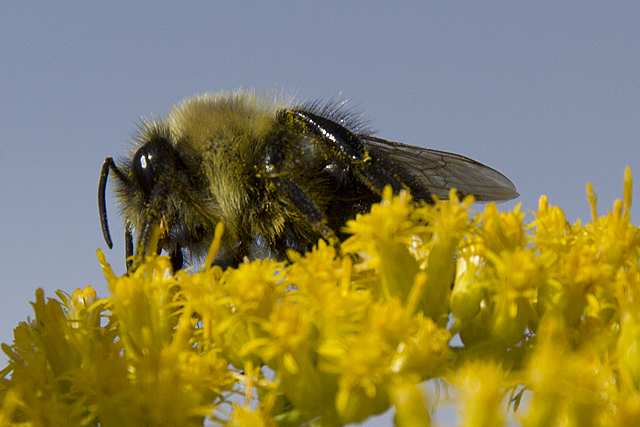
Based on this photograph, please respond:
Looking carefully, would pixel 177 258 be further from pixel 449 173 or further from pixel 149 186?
pixel 449 173

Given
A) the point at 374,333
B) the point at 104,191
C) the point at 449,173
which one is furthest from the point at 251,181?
the point at 449,173

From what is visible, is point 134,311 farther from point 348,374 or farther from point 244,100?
point 244,100

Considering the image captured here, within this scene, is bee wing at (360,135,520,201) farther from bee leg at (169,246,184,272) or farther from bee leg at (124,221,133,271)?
bee leg at (124,221,133,271)

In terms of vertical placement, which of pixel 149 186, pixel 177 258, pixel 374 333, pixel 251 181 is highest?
pixel 149 186

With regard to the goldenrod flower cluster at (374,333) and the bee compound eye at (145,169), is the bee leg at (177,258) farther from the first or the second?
the goldenrod flower cluster at (374,333)

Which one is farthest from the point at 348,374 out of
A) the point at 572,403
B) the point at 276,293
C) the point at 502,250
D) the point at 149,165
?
the point at 149,165
